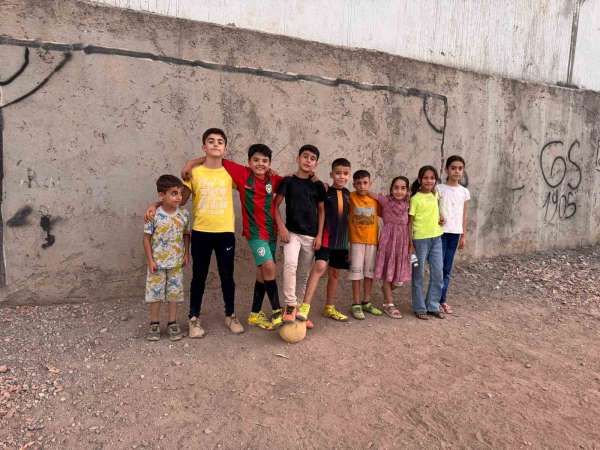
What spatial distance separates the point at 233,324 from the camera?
318cm

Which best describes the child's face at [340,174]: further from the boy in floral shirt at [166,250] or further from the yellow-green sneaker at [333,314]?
the boy in floral shirt at [166,250]

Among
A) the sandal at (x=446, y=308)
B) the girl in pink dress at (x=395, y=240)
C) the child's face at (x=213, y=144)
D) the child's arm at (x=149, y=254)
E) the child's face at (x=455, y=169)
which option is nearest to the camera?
the child's arm at (x=149, y=254)

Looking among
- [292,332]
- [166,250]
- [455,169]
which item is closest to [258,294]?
[292,332]

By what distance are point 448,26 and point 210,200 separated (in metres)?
3.60

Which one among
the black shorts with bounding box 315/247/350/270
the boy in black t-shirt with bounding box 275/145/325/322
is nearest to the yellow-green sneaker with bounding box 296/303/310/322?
the boy in black t-shirt with bounding box 275/145/325/322

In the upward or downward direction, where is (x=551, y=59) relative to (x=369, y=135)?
upward

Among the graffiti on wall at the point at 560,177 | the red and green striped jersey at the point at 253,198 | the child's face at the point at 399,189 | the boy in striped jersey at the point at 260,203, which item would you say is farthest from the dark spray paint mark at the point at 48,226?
the graffiti on wall at the point at 560,177

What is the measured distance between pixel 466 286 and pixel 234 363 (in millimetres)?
2882

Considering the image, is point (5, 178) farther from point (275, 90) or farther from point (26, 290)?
point (275, 90)

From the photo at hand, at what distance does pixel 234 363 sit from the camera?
2715 mm

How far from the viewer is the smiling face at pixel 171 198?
9.54 feet

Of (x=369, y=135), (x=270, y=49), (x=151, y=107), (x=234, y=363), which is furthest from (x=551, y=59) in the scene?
(x=234, y=363)

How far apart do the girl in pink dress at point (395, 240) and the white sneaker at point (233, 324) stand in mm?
1188

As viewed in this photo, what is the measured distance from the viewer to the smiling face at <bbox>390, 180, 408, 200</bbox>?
353 cm
